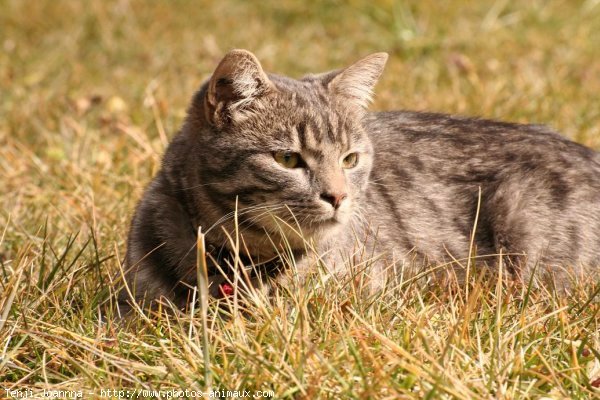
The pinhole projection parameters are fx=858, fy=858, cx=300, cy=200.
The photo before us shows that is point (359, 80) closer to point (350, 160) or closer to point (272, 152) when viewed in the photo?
point (350, 160)

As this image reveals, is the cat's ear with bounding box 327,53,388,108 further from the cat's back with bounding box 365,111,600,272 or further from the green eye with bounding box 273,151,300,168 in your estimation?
the green eye with bounding box 273,151,300,168

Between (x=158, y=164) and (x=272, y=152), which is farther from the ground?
(x=272, y=152)

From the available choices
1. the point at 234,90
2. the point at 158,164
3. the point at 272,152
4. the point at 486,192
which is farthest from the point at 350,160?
the point at 158,164

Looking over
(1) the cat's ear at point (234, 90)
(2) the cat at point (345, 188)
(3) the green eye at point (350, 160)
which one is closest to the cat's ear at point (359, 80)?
(2) the cat at point (345, 188)

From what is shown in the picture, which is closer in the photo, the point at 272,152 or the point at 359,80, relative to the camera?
the point at 272,152

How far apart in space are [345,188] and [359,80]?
2.21ft

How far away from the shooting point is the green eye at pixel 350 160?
3556mm

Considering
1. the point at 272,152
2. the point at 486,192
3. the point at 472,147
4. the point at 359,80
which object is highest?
the point at 359,80

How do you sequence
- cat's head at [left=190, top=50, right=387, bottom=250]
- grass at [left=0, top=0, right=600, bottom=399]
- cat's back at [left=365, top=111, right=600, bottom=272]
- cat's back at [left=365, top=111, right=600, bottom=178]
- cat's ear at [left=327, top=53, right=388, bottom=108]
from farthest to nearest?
1. cat's back at [left=365, top=111, right=600, bottom=178]
2. cat's back at [left=365, top=111, right=600, bottom=272]
3. cat's ear at [left=327, top=53, right=388, bottom=108]
4. cat's head at [left=190, top=50, right=387, bottom=250]
5. grass at [left=0, top=0, right=600, bottom=399]

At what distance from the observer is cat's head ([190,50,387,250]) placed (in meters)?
3.26

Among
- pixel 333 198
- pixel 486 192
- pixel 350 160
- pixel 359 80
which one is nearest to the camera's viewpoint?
pixel 333 198

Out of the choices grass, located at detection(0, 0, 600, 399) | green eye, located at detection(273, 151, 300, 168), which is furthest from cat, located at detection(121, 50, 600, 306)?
grass, located at detection(0, 0, 600, 399)

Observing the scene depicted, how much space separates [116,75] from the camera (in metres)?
6.83

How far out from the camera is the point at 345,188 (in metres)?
3.34
